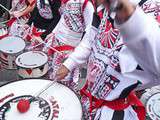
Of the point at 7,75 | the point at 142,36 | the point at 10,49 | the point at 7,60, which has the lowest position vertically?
the point at 7,75

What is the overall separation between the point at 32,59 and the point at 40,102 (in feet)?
3.49

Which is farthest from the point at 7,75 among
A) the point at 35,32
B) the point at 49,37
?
the point at 49,37

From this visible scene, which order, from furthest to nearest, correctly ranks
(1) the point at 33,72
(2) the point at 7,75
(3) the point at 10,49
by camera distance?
(2) the point at 7,75 < (3) the point at 10,49 < (1) the point at 33,72

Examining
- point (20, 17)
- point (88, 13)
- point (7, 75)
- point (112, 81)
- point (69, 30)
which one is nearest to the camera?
point (112, 81)

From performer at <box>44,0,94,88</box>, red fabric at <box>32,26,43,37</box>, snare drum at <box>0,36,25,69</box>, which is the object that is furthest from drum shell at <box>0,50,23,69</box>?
performer at <box>44,0,94,88</box>

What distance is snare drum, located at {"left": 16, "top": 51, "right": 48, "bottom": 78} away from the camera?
2.39 metres

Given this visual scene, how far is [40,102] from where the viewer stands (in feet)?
4.79

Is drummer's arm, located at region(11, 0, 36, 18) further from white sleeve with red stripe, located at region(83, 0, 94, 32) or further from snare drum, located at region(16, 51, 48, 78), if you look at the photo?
white sleeve with red stripe, located at region(83, 0, 94, 32)

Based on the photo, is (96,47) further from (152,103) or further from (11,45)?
(11,45)

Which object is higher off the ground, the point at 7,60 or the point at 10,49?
the point at 10,49

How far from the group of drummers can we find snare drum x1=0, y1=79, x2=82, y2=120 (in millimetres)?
82

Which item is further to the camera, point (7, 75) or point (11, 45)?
point (7, 75)

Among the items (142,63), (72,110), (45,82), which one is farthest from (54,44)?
(142,63)

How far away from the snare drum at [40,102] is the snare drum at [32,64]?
0.83 metres
